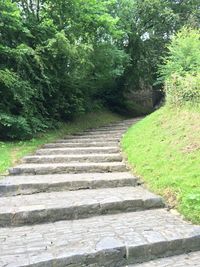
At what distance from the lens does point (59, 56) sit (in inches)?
340

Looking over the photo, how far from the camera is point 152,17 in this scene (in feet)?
45.6

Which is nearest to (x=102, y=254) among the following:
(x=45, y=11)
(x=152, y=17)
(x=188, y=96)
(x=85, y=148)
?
(x=85, y=148)

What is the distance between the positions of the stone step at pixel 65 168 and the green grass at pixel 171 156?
39 cm

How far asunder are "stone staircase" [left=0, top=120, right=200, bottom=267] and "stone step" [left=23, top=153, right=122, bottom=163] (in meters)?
0.23

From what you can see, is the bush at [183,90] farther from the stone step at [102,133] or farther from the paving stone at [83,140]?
the stone step at [102,133]

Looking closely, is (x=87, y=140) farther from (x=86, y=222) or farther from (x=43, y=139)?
(x=86, y=222)

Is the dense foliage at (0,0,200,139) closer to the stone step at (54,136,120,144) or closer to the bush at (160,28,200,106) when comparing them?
the stone step at (54,136,120,144)

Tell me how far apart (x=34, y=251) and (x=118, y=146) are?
14.6 feet

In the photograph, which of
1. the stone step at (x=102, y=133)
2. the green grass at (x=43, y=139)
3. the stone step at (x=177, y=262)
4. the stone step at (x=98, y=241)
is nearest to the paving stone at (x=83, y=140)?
the green grass at (x=43, y=139)

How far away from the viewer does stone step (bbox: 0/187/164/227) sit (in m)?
3.63

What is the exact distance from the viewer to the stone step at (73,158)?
5.97m

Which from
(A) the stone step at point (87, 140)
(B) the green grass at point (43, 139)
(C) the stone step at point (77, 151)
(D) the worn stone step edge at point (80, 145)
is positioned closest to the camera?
(B) the green grass at point (43, 139)

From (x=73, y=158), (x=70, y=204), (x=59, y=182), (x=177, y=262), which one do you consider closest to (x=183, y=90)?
(x=73, y=158)

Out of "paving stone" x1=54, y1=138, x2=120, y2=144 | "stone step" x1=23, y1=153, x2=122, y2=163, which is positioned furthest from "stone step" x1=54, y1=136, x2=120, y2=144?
"stone step" x1=23, y1=153, x2=122, y2=163
